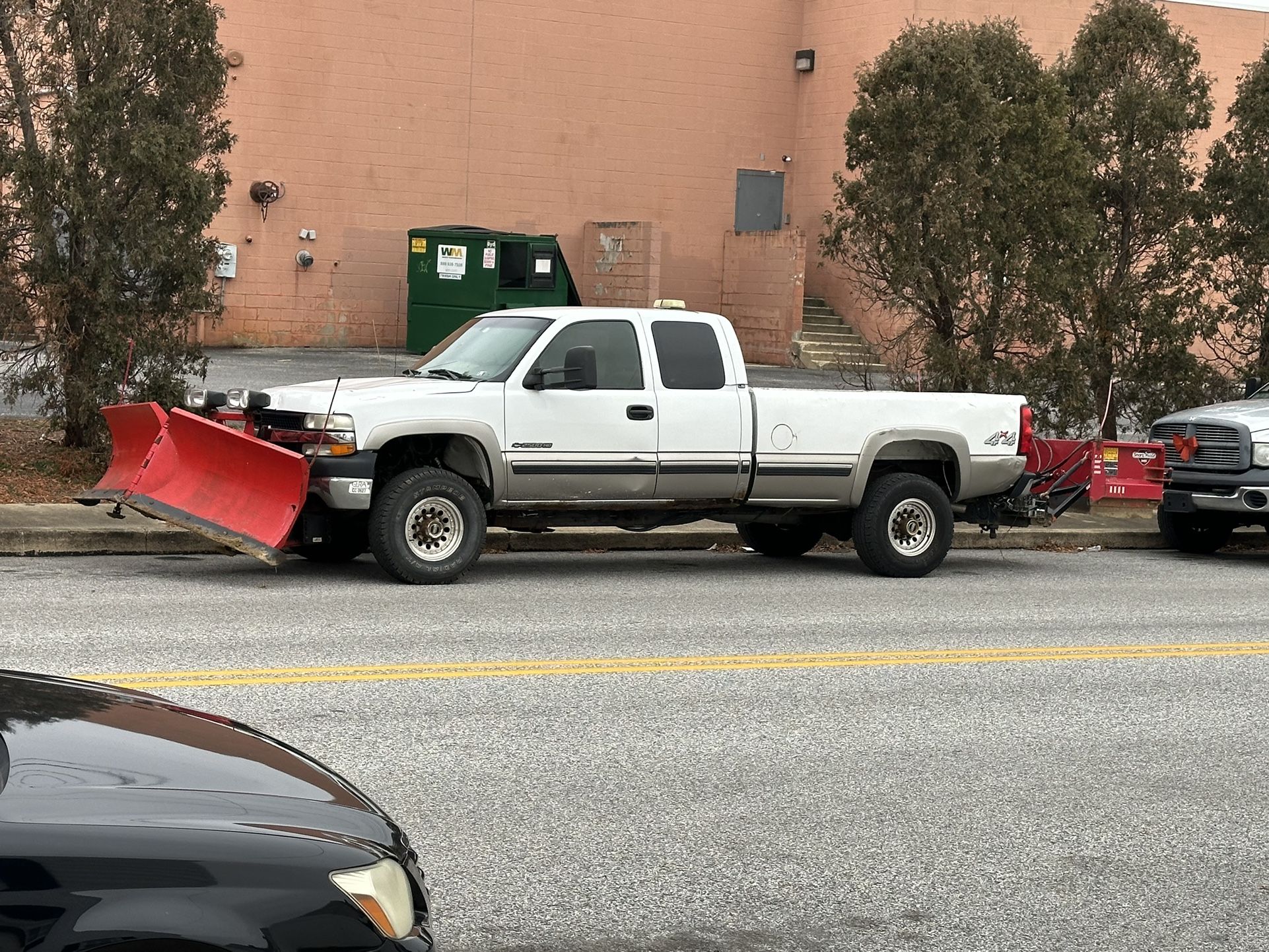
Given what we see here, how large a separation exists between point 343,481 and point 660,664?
10.7 ft

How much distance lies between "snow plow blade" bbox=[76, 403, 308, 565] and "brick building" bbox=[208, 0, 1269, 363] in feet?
61.7

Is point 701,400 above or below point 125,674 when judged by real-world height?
above

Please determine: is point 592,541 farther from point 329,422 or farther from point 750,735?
point 750,735

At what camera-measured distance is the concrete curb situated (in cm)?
1288

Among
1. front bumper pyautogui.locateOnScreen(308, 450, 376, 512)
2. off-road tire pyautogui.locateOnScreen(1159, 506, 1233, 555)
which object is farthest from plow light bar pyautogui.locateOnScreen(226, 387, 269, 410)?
off-road tire pyautogui.locateOnScreen(1159, 506, 1233, 555)

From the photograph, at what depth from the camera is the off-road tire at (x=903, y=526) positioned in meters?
13.5

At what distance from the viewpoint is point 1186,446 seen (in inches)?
627

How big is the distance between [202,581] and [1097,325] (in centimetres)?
1125

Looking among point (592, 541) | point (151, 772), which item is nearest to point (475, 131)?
point (592, 541)

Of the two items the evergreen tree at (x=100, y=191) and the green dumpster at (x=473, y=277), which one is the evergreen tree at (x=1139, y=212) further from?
the green dumpster at (x=473, y=277)

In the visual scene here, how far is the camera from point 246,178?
3027 cm

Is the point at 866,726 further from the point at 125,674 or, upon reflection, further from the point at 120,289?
the point at 120,289

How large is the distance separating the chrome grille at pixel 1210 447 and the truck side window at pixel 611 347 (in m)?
5.67

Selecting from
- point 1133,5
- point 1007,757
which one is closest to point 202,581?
point 1007,757
